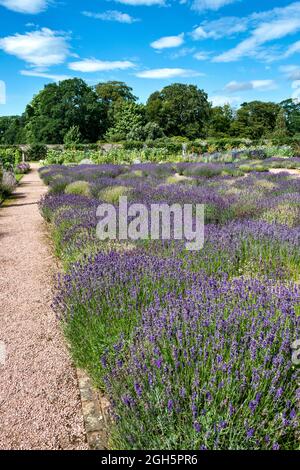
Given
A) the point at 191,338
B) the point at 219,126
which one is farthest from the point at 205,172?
the point at 219,126

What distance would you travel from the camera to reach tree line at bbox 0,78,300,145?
42812 millimetres

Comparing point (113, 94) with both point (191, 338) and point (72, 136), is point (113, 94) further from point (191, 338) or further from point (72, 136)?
point (191, 338)

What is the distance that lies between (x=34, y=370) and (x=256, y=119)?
5791 cm

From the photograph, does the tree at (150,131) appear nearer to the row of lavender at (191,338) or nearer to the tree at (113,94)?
the tree at (113,94)

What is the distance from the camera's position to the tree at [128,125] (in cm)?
4209

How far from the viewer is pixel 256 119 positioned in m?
55.9

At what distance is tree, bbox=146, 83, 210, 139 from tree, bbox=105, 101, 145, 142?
194 inches

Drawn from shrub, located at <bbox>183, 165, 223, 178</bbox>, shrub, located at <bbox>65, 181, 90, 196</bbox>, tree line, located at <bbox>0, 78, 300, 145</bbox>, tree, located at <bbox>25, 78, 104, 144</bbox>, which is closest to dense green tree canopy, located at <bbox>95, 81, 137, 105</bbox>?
tree line, located at <bbox>0, 78, 300, 145</bbox>

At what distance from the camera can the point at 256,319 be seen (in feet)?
7.04

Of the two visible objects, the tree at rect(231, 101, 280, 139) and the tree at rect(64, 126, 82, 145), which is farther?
the tree at rect(231, 101, 280, 139)

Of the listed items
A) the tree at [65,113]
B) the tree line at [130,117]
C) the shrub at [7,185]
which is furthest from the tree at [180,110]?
the shrub at [7,185]

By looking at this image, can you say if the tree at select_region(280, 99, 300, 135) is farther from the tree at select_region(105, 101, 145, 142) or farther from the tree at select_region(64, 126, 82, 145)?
the tree at select_region(64, 126, 82, 145)

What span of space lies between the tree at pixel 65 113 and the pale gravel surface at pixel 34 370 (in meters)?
39.5
